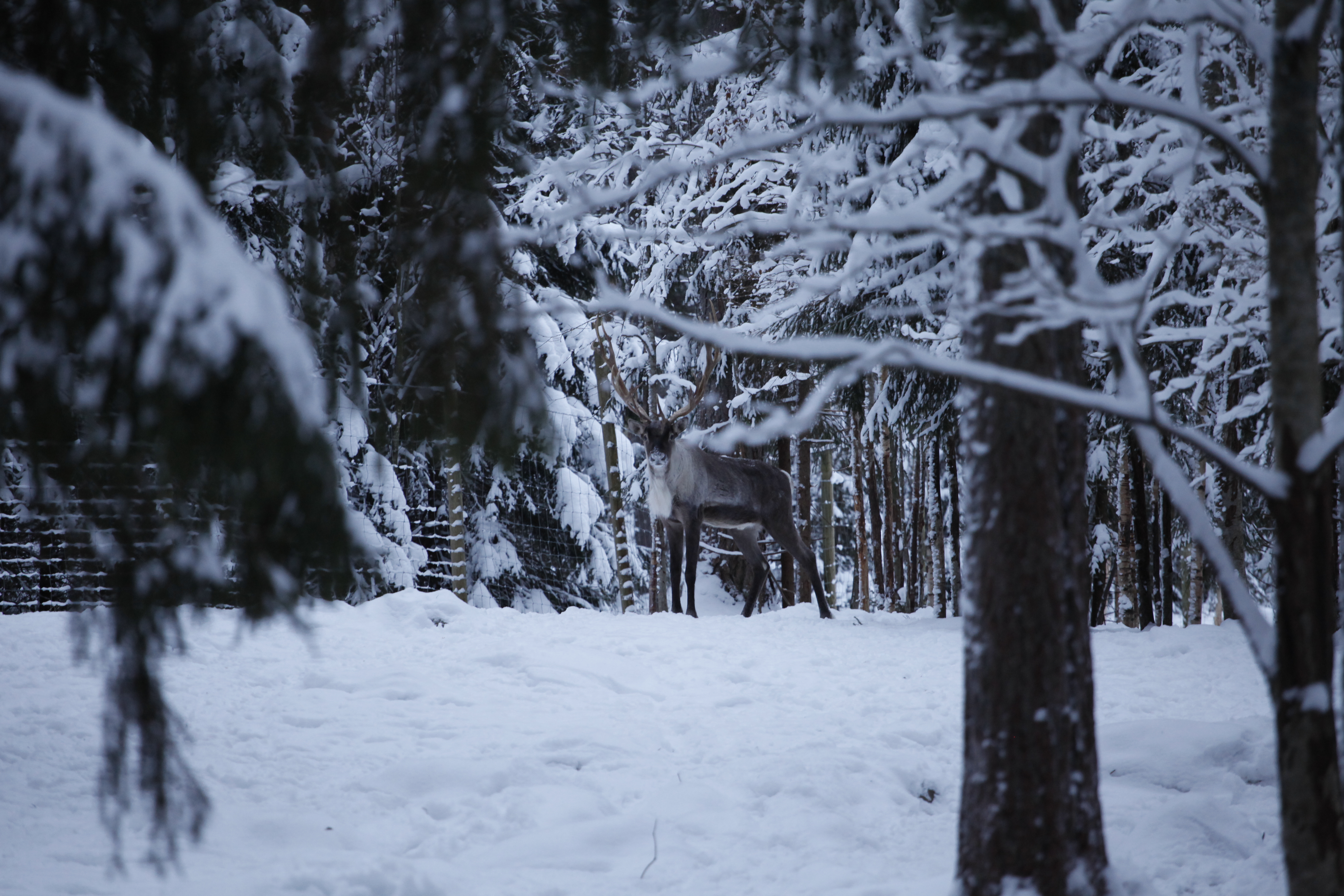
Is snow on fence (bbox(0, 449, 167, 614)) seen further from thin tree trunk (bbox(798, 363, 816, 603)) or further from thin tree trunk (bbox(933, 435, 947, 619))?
thin tree trunk (bbox(798, 363, 816, 603))

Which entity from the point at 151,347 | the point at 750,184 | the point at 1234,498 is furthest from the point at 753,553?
the point at 151,347

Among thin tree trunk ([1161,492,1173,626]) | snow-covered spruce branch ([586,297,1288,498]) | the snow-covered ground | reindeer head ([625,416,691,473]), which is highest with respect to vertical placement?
reindeer head ([625,416,691,473])

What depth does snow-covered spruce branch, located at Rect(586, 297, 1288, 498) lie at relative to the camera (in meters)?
1.92

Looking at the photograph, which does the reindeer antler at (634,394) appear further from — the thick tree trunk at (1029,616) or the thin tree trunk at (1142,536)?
the thick tree trunk at (1029,616)

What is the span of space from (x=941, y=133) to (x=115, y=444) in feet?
16.2

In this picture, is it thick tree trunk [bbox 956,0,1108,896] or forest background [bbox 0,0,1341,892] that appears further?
thick tree trunk [bbox 956,0,1108,896]

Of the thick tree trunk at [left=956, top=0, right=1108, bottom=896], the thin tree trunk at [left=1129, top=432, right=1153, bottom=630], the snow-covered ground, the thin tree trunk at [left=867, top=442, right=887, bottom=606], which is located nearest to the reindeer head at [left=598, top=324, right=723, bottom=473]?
the snow-covered ground

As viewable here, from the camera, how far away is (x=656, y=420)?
9.91 metres

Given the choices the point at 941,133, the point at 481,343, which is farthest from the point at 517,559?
the point at 481,343

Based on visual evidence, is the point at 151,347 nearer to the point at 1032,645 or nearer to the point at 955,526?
the point at 1032,645

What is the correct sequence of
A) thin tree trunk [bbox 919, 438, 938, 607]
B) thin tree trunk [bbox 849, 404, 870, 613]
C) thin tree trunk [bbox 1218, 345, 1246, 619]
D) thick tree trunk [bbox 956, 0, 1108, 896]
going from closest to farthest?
thick tree trunk [bbox 956, 0, 1108, 896] → thin tree trunk [bbox 1218, 345, 1246, 619] → thin tree trunk [bbox 849, 404, 870, 613] → thin tree trunk [bbox 919, 438, 938, 607]

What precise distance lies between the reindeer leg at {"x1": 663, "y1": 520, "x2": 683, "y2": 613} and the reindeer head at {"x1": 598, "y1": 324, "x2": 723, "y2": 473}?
2.27 ft

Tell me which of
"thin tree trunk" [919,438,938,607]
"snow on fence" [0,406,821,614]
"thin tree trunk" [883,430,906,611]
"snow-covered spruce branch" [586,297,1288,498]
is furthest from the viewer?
"thin tree trunk" [919,438,938,607]

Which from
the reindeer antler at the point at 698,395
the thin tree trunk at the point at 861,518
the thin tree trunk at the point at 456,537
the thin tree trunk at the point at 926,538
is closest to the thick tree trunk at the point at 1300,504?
the reindeer antler at the point at 698,395
